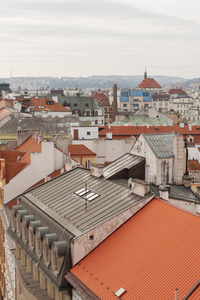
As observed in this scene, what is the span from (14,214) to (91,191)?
6.89m

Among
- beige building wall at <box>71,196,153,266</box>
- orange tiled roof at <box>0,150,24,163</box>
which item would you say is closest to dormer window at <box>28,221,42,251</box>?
beige building wall at <box>71,196,153,266</box>

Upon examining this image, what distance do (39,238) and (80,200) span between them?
4.08m

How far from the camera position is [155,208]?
2786cm

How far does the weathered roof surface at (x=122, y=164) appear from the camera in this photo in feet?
118

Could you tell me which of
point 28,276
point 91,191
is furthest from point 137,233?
point 28,276

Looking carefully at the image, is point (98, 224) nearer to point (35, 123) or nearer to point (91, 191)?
point (91, 191)

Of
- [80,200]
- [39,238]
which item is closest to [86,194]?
[80,200]

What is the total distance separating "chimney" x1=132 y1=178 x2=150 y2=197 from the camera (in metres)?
29.2

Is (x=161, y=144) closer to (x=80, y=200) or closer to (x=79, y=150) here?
(x=80, y=200)

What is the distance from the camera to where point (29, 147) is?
59.9 m

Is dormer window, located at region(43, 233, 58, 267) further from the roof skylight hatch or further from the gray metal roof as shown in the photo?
the gray metal roof

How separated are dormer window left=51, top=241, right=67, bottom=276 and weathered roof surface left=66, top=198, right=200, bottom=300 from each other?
1030mm

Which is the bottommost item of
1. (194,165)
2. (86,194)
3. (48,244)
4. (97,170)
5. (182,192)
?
(194,165)

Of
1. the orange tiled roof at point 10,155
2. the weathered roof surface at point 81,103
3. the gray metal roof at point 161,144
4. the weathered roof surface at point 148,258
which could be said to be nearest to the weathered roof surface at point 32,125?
the orange tiled roof at point 10,155
